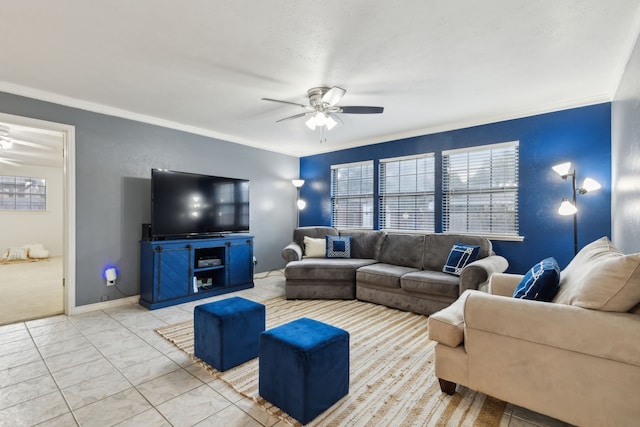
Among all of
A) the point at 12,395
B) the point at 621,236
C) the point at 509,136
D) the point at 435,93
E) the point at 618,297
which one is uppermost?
the point at 435,93

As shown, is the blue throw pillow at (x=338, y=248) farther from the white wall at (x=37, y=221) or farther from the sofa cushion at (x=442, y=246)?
the white wall at (x=37, y=221)

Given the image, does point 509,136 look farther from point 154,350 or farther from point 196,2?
point 154,350

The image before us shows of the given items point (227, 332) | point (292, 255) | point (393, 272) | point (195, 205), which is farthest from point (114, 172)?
point (393, 272)

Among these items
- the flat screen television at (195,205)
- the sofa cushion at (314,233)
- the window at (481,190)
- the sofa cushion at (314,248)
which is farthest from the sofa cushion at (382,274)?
the flat screen television at (195,205)

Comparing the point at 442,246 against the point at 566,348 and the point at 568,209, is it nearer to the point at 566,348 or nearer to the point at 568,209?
the point at 568,209

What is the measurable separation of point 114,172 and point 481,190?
489cm

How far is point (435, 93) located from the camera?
3236 mm

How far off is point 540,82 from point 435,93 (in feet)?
3.24

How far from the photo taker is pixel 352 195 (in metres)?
5.57

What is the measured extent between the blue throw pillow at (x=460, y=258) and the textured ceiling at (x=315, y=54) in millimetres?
1740

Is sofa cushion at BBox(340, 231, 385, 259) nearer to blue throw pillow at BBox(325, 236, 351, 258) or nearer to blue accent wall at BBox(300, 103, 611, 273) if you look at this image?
blue throw pillow at BBox(325, 236, 351, 258)

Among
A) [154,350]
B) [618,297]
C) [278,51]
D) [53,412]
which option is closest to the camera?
[618,297]

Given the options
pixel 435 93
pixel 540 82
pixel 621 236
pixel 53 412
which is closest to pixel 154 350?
pixel 53 412

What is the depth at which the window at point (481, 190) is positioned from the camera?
3.90 metres
